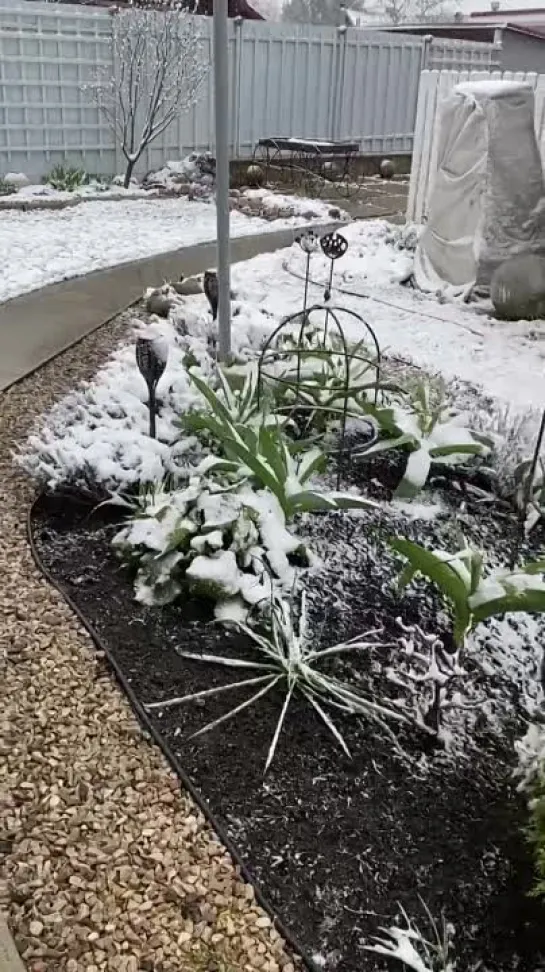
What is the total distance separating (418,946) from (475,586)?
0.84 meters

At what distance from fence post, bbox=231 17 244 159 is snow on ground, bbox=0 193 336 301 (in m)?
2.92

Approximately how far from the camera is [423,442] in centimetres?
343

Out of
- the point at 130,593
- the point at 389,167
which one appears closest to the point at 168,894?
the point at 130,593

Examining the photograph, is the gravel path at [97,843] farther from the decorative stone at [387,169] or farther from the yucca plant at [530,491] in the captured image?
the decorative stone at [387,169]

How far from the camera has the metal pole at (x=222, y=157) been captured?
3.82 m

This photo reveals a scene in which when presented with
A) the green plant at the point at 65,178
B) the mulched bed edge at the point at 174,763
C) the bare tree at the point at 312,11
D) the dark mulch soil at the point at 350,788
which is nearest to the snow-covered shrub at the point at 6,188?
the green plant at the point at 65,178

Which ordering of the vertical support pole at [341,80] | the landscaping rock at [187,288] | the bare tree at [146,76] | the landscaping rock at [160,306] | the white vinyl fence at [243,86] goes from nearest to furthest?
1. the landscaping rock at [160,306]
2. the landscaping rock at [187,288]
3. the white vinyl fence at [243,86]
4. the bare tree at [146,76]
5. the vertical support pole at [341,80]

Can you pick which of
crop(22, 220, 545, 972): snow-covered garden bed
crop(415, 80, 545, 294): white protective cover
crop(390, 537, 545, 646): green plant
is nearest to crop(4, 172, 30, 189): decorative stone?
crop(415, 80, 545, 294): white protective cover

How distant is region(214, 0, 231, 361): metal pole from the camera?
382 cm

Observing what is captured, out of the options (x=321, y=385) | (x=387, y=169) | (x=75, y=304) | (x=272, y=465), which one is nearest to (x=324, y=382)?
(x=321, y=385)

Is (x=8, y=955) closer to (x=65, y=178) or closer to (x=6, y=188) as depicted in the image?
(x=6, y=188)

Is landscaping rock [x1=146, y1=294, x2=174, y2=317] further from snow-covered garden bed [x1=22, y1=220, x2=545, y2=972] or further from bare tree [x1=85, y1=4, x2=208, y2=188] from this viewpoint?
bare tree [x1=85, y1=4, x2=208, y2=188]

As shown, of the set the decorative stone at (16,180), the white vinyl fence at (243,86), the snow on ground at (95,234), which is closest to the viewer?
the snow on ground at (95,234)

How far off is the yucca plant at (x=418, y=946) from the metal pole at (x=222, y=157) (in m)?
3.10
